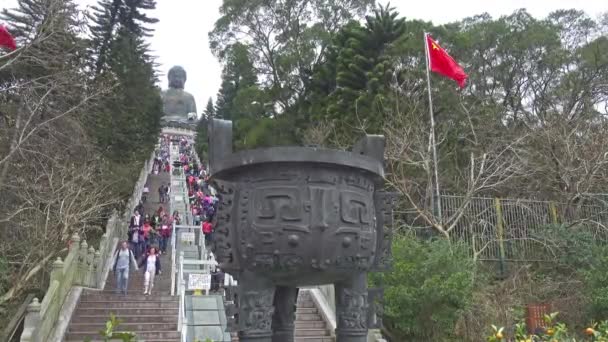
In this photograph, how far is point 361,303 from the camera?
4.71 meters

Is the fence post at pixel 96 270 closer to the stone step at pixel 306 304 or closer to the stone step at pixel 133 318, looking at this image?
the stone step at pixel 133 318

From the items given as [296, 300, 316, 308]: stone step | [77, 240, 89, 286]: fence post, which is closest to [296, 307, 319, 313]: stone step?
[296, 300, 316, 308]: stone step

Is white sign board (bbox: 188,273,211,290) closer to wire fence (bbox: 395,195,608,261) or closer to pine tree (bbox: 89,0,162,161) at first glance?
wire fence (bbox: 395,195,608,261)

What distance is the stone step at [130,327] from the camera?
34.1ft

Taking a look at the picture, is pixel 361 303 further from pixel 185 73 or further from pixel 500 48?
pixel 185 73

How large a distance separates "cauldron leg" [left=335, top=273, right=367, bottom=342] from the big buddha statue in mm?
71182

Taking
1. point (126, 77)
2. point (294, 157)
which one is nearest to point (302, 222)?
point (294, 157)

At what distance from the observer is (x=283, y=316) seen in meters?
5.30

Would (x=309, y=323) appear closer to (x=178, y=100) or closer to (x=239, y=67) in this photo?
(x=239, y=67)

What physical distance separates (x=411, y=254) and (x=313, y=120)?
13.0 meters

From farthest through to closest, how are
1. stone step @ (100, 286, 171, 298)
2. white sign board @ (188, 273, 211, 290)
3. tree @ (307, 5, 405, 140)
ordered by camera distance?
tree @ (307, 5, 405, 140) → stone step @ (100, 286, 171, 298) → white sign board @ (188, 273, 211, 290)

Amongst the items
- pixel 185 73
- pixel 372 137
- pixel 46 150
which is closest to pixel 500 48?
pixel 46 150

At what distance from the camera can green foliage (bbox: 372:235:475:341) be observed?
9977mm

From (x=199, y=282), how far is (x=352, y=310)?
734cm
